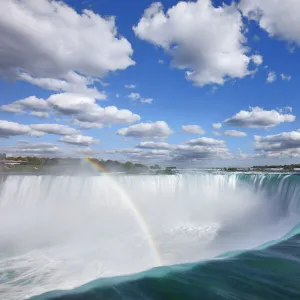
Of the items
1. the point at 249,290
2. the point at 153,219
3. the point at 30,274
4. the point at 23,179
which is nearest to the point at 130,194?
the point at 153,219

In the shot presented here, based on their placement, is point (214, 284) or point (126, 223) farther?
point (126, 223)

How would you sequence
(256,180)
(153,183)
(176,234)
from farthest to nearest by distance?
1. (256,180)
2. (153,183)
3. (176,234)

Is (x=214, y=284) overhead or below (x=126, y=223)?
overhead

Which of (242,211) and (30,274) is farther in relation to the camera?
(242,211)

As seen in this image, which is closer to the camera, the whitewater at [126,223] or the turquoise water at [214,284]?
→ the turquoise water at [214,284]

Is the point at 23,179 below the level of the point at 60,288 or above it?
above

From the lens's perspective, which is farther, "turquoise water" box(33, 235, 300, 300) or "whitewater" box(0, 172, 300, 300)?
"whitewater" box(0, 172, 300, 300)

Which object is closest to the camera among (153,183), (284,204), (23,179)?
(23,179)

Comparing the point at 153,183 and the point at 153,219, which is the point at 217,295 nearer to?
the point at 153,219
